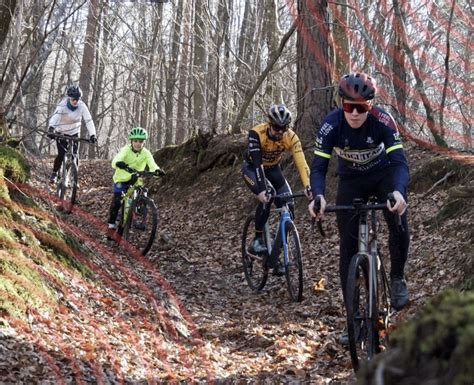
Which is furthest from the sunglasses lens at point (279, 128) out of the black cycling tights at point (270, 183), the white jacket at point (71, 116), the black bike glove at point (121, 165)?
the white jacket at point (71, 116)

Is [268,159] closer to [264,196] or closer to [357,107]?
[264,196]

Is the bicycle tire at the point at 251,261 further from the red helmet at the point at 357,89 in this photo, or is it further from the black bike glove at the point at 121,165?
the red helmet at the point at 357,89

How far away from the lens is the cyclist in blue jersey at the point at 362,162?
17.0 feet

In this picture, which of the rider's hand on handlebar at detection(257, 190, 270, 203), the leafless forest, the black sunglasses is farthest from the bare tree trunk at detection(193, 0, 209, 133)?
the rider's hand on handlebar at detection(257, 190, 270, 203)

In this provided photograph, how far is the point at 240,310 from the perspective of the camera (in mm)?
7684

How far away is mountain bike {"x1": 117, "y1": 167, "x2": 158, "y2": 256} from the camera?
1022cm

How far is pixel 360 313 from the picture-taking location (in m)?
4.99

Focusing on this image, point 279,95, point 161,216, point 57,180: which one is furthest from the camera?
point 279,95

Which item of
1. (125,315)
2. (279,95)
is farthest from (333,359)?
(279,95)

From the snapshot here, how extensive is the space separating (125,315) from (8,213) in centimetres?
157

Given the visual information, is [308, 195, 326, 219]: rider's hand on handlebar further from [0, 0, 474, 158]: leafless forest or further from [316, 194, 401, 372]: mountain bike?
[0, 0, 474, 158]: leafless forest

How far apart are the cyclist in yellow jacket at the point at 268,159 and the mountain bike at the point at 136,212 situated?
2.12 m

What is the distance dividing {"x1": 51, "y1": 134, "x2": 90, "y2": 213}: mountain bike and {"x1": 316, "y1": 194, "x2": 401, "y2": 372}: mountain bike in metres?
7.79

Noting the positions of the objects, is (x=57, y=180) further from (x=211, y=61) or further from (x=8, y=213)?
(x=211, y=61)
